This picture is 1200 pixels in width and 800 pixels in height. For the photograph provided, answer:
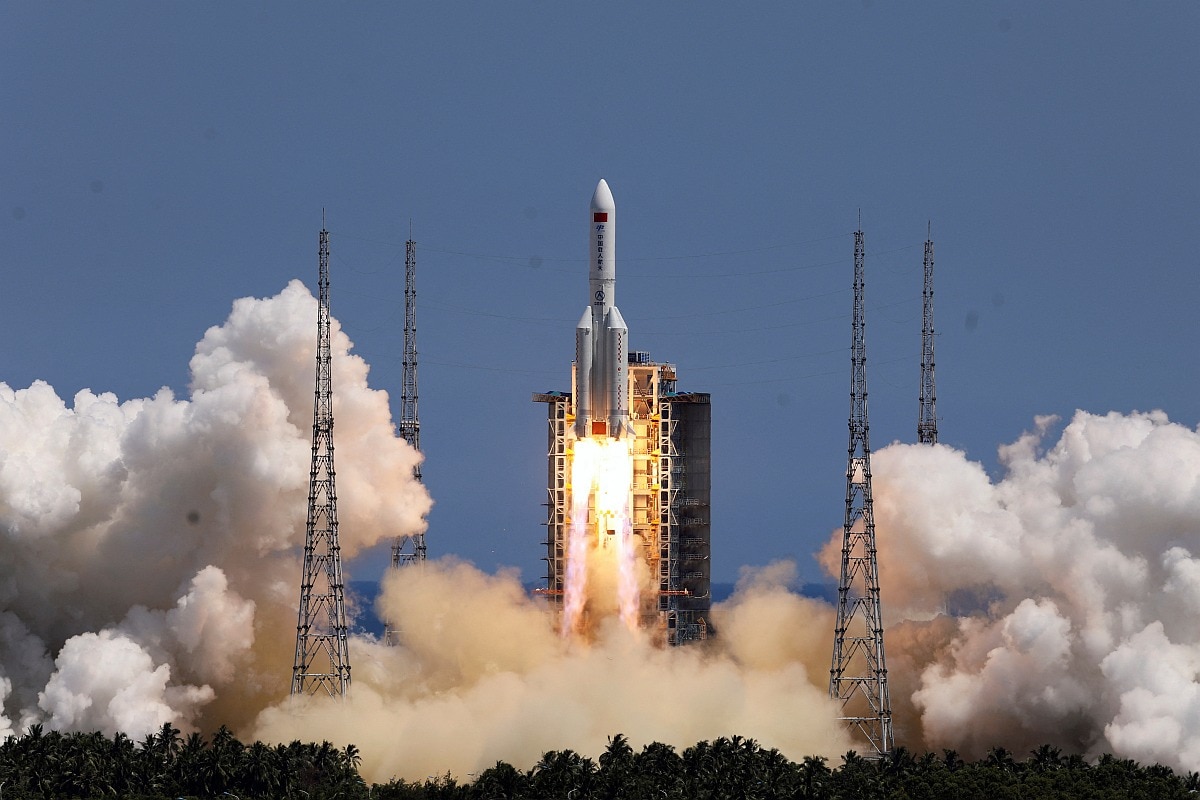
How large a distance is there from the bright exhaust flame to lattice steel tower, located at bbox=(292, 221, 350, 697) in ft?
29.9

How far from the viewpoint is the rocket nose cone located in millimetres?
92938

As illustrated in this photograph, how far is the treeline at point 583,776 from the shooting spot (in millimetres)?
82000

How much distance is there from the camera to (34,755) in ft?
283

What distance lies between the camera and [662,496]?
97.5m

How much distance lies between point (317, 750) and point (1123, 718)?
27.2 metres

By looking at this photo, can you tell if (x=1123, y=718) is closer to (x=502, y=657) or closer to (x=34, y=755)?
(x=502, y=657)

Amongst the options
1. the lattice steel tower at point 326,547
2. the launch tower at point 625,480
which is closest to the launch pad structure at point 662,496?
the launch tower at point 625,480

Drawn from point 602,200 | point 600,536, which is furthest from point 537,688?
point 602,200

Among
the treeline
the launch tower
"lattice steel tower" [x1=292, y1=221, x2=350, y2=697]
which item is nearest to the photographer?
the treeline

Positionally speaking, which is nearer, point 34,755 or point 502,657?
point 34,755

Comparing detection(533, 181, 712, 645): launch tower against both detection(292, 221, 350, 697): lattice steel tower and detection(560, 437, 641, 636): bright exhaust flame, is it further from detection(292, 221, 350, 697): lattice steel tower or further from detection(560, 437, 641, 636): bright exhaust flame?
detection(292, 221, 350, 697): lattice steel tower

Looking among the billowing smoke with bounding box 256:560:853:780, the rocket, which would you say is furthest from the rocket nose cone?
the billowing smoke with bounding box 256:560:853:780

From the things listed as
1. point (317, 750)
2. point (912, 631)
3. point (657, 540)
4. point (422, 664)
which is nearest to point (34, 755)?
point (317, 750)

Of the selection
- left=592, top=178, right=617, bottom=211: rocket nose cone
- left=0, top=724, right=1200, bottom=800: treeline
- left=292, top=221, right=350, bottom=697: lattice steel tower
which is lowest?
left=0, top=724, right=1200, bottom=800: treeline
